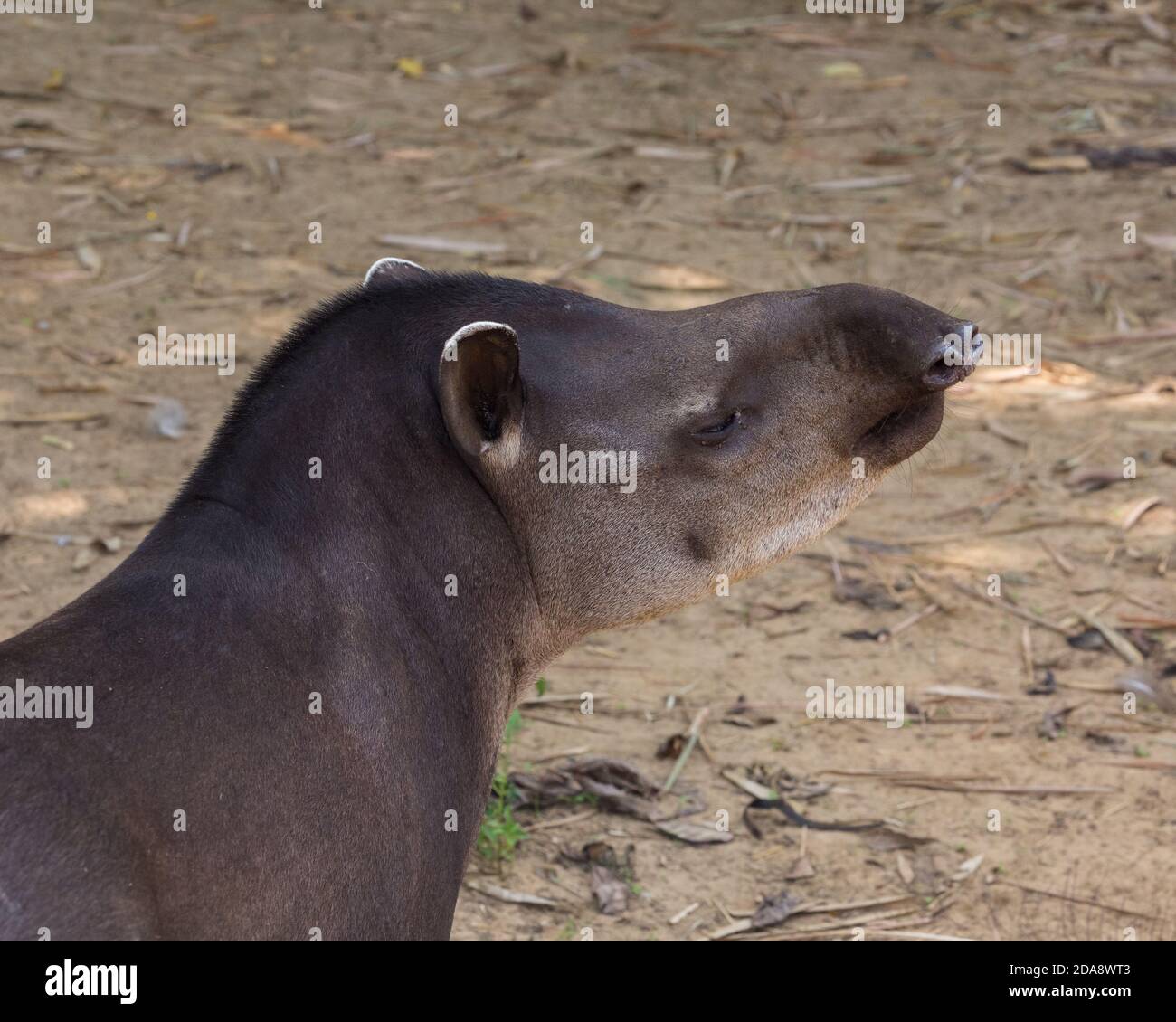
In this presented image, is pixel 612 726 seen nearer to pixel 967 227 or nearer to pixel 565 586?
pixel 565 586

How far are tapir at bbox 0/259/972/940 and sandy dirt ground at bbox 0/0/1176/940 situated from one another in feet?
5.74

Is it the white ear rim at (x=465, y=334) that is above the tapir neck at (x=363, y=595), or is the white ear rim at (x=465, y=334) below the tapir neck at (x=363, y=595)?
above

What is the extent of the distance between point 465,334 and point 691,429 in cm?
69

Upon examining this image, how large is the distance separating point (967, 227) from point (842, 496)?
7095 mm

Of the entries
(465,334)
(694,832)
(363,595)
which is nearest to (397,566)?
(363,595)

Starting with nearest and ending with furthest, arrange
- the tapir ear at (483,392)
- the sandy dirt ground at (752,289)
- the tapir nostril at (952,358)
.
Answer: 1. the tapir ear at (483,392)
2. the tapir nostril at (952,358)
3. the sandy dirt ground at (752,289)

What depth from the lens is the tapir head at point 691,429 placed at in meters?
3.85

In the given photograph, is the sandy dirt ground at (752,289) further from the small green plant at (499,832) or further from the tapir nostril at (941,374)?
the tapir nostril at (941,374)

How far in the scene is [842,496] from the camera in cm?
410

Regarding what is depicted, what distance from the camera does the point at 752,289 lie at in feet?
31.7

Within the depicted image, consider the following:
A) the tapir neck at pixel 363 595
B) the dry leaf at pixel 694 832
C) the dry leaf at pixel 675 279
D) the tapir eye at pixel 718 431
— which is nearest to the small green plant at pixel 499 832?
the dry leaf at pixel 694 832

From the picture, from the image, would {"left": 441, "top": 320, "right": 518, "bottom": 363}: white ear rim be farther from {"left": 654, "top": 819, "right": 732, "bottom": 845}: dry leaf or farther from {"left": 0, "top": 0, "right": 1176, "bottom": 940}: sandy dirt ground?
{"left": 654, "top": 819, "right": 732, "bottom": 845}: dry leaf

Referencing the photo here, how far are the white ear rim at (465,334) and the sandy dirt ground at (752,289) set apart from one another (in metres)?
2.39

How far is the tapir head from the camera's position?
3850mm
